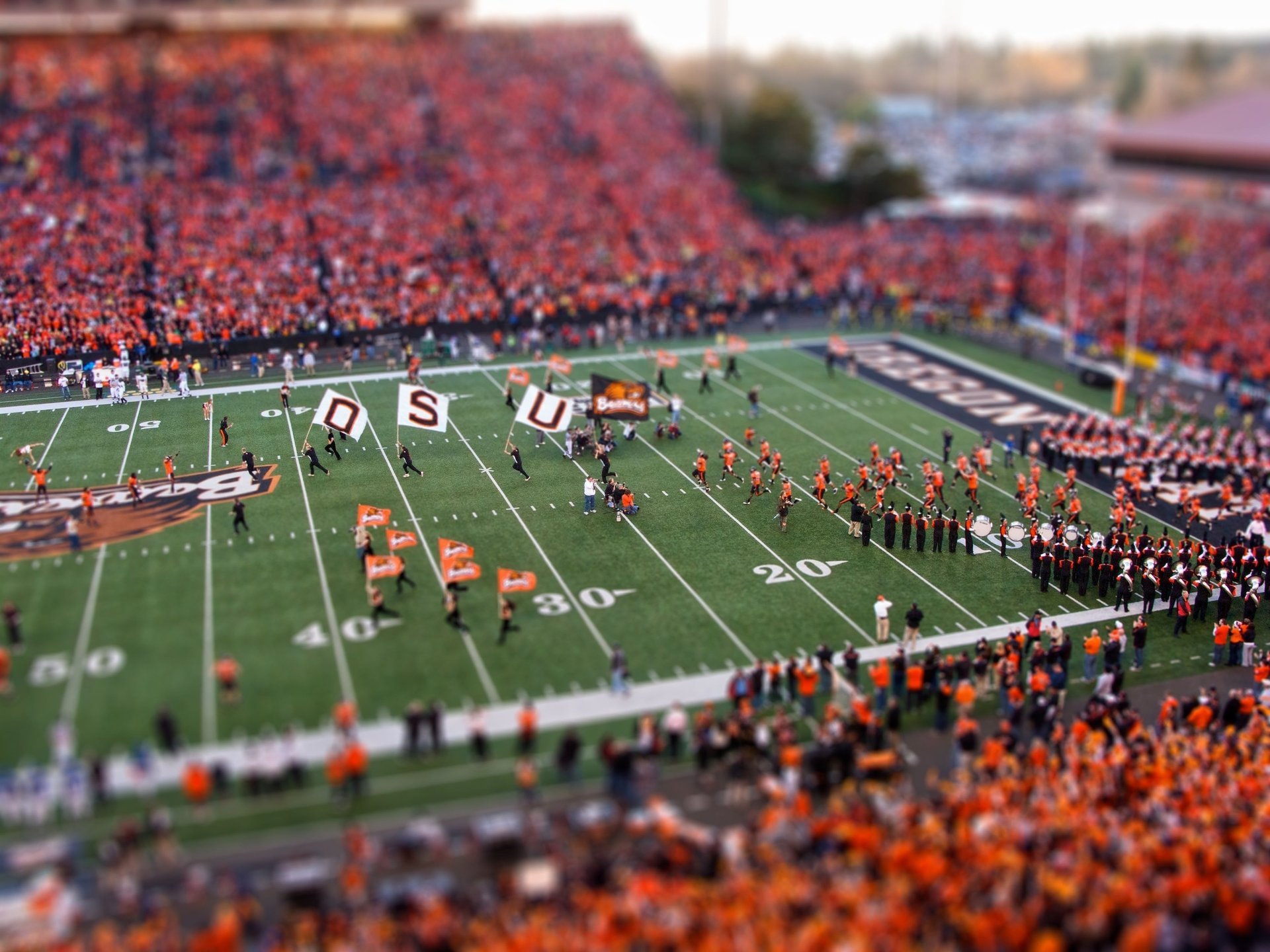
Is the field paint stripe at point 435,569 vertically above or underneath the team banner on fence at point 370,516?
underneath

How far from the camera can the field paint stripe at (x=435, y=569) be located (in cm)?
1933

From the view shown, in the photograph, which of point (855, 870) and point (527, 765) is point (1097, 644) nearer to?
point (855, 870)

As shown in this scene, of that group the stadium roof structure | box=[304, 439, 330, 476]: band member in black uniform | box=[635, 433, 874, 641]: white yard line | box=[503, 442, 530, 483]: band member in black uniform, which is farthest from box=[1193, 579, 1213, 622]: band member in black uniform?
the stadium roof structure

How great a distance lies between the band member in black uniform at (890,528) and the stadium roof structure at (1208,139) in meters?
53.3

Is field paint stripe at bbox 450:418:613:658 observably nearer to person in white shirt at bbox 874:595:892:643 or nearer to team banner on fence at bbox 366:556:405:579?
team banner on fence at bbox 366:556:405:579

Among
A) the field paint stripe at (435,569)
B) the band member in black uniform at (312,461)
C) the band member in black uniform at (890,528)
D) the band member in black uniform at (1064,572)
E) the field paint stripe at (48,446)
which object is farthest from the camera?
the band member in black uniform at (312,461)

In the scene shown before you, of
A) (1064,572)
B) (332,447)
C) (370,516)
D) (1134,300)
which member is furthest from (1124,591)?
(1134,300)

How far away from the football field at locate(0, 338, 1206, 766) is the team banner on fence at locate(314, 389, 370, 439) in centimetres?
161

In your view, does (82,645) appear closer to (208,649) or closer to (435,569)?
(208,649)

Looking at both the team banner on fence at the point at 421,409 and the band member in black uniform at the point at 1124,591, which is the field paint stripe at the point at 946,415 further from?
the team banner on fence at the point at 421,409

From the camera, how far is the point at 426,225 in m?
50.2

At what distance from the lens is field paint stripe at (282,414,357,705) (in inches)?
750

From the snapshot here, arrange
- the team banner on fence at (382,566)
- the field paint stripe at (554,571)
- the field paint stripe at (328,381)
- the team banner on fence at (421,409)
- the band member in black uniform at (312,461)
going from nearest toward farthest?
the field paint stripe at (554,571)
the team banner on fence at (382,566)
the team banner on fence at (421,409)
the band member in black uniform at (312,461)
the field paint stripe at (328,381)

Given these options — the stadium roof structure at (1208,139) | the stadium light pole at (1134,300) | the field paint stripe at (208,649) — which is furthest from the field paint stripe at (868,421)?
the stadium roof structure at (1208,139)
